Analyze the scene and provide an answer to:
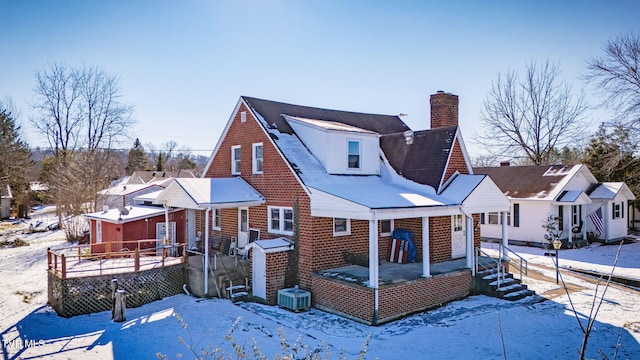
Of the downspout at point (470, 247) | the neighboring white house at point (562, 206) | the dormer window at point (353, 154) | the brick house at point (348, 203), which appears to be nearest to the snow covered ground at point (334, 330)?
the brick house at point (348, 203)

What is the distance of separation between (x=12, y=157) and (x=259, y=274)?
41.3m

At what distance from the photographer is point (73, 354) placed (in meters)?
10.5

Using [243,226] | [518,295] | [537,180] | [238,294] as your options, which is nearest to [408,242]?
[518,295]

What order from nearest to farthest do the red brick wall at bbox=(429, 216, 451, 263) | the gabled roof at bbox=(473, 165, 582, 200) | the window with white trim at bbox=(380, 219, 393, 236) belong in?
the red brick wall at bbox=(429, 216, 451, 263)
the window with white trim at bbox=(380, 219, 393, 236)
the gabled roof at bbox=(473, 165, 582, 200)

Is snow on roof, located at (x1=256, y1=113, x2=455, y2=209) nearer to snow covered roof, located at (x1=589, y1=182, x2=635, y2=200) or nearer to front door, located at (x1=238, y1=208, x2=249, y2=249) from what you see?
front door, located at (x1=238, y1=208, x2=249, y2=249)

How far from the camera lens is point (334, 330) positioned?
1184 centimetres

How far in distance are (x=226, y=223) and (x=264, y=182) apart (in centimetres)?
319

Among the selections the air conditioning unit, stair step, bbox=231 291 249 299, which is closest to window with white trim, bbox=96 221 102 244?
stair step, bbox=231 291 249 299

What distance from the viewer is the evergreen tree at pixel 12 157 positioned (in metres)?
42.6

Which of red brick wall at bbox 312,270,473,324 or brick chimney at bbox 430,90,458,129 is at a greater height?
brick chimney at bbox 430,90,458,129

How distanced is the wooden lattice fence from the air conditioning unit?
4.58 m

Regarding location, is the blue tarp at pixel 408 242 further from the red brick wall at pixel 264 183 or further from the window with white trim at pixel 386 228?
the red brick wall at pixel 264 183
